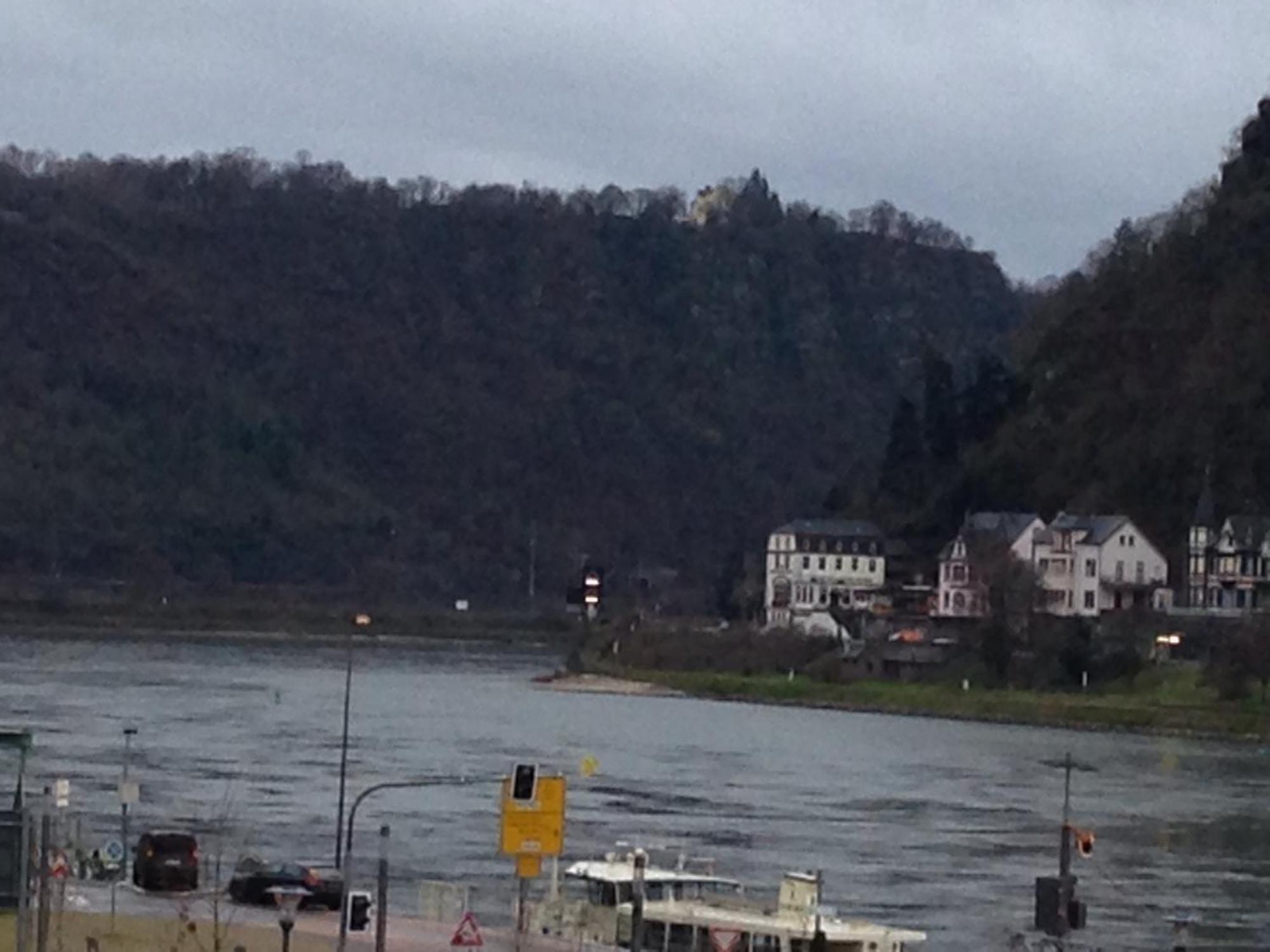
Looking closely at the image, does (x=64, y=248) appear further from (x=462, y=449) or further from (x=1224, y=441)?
(x=1224, y=441)

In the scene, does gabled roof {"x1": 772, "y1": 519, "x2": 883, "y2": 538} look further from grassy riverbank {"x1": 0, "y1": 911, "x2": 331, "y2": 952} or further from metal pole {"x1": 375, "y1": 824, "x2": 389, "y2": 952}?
metal pole {"x1": 375, "y1": 824, "x2": 389, "y2": 952}

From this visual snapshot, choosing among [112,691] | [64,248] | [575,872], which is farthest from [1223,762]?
[64,248]

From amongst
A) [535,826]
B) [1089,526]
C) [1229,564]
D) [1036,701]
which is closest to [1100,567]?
[1089,526]

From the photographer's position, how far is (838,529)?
130 m

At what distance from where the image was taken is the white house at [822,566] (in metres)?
127

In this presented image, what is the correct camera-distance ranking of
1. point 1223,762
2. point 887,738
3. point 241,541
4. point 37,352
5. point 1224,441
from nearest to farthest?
point 1223,762 < point 887,738 < point 1224,441 < point 241,541 < point 37,352

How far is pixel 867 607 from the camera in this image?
120 m

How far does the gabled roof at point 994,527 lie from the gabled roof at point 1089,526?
101cm

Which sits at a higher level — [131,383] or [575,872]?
[131,383]

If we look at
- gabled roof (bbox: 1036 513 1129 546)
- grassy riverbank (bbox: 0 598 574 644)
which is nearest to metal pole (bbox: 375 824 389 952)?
gabled roof (bbox: 1036 513 1129 546)

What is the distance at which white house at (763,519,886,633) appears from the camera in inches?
4990

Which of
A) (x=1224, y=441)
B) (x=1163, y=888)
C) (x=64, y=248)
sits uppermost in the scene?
(x=64, y=248)

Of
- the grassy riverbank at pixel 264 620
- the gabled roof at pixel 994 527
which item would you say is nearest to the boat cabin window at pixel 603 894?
the gabled roof at pixel 994 527

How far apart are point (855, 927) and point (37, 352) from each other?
155 metres
